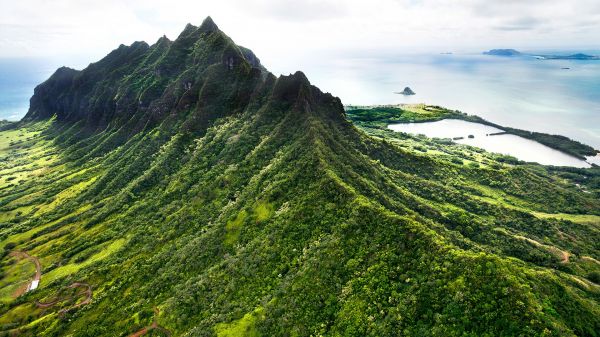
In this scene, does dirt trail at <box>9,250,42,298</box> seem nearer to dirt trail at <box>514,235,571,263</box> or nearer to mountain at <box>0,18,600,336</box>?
mountain at <box>0,18,600,336</box>

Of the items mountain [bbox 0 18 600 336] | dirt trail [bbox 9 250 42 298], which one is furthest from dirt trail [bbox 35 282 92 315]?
dirt trail [bbox 9 250 42 298]

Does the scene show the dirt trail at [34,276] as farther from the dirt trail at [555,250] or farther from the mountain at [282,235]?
the dirt trail at [555,250]

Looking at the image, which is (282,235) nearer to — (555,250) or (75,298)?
(75,298)

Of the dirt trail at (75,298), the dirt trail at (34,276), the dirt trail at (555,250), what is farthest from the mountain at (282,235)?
the dirt trail at (555,250)

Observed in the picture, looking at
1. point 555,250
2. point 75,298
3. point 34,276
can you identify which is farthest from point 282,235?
point 34,276

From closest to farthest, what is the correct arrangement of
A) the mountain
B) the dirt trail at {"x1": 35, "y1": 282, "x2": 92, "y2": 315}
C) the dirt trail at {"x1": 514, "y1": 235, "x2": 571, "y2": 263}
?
1. the mountain
2. the dirt trail at {"x1": 514, "y1": 235, "x2": 571, "y2": 263}
3. the dirt trail at {"x1": 35, "y1": 282, "x2": 92, "y2": 315}

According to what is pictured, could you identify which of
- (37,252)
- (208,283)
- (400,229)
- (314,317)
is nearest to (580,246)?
(400,229)

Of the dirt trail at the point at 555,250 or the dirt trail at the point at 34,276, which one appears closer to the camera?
the dirt trail at the point at 555,250
